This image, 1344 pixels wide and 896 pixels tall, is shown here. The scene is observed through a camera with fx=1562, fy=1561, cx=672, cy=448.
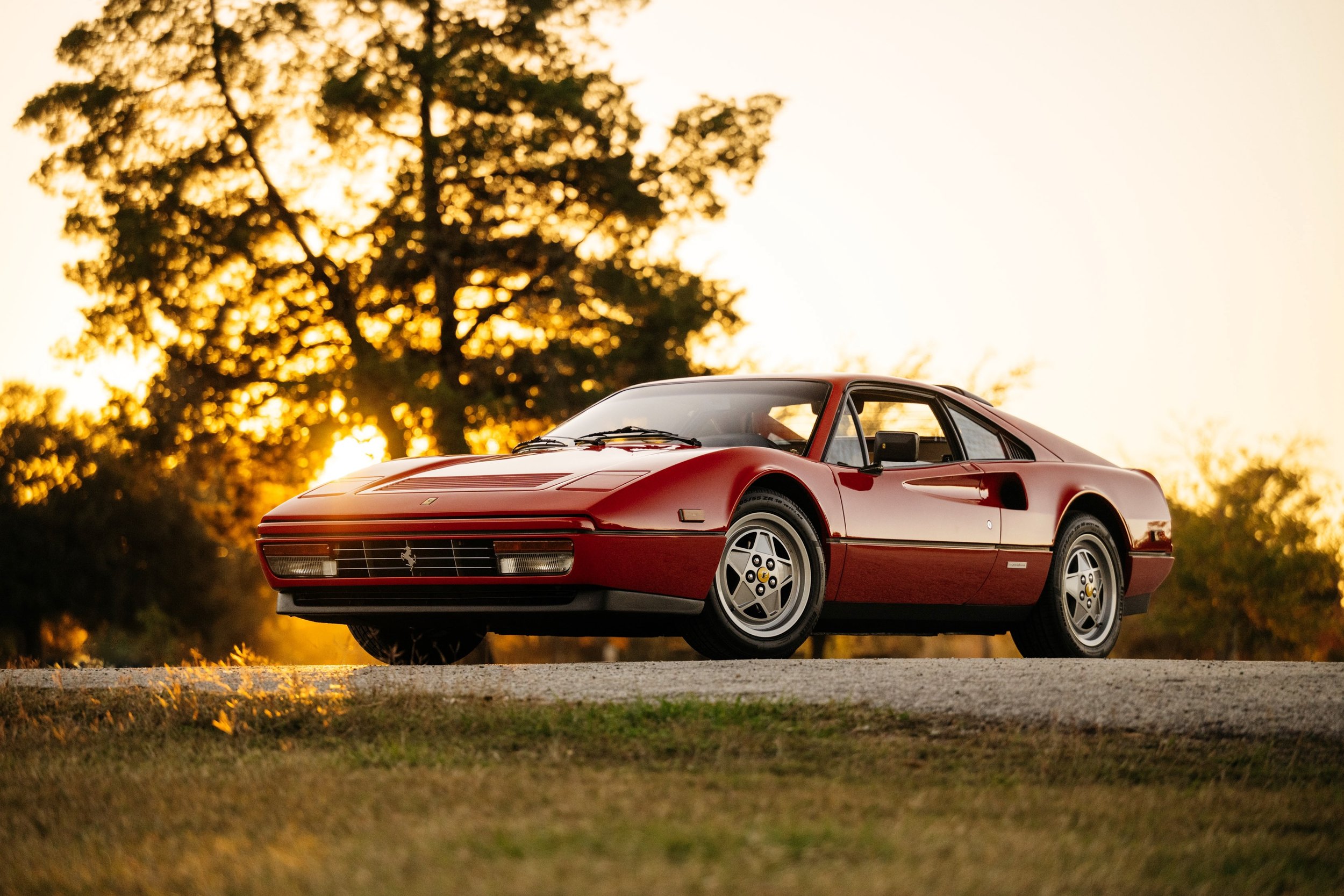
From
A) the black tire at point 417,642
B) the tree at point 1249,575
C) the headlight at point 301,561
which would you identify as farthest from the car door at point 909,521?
the tree at point 1249,575

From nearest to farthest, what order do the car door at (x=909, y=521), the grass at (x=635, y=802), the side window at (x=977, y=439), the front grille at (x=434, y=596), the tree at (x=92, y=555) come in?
1. the grass at (x=635, y=802)
2. the front grille at (x=434, y=596)
3. the car door at (x=909, y=521)
4. the side window at (x=977, y=439)
5. the tree at (x=92, y=555)

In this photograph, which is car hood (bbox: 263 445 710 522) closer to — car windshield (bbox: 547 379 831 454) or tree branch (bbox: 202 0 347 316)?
car windshield (bbox: 547 379 831 454)

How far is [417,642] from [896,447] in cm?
274

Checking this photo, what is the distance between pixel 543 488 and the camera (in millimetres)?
6902

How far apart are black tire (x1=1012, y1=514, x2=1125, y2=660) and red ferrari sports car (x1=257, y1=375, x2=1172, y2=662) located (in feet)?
0.04

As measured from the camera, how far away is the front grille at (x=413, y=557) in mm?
6836

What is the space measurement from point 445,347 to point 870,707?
65.0 ft

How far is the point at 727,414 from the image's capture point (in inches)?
318

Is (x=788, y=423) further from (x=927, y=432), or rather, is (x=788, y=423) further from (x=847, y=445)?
(x=927, y=432)

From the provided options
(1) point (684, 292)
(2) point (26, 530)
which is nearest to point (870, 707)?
(1) point (684, 292)

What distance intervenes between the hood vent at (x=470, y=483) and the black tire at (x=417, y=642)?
94 cm

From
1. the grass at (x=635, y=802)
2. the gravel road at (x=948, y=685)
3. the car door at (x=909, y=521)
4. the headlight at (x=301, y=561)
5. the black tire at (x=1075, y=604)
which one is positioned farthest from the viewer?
the black tire at (x=1075, y=604)

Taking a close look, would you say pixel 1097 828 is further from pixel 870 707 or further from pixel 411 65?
pixel 411 65

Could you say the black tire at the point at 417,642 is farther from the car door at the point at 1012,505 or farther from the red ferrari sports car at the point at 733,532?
the car door at the point at 1012,505
